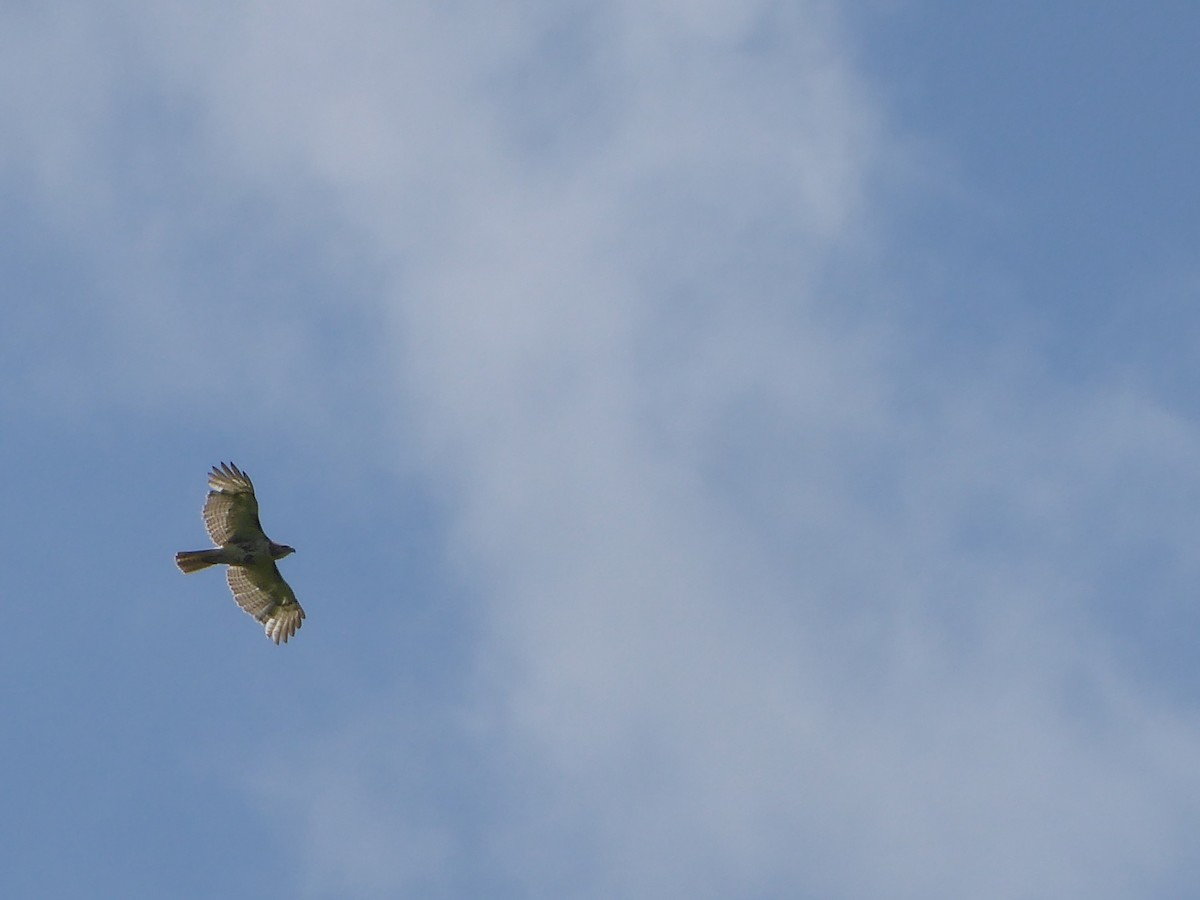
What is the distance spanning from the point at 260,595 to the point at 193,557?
3.98m

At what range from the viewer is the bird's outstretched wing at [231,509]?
6059 centimetres

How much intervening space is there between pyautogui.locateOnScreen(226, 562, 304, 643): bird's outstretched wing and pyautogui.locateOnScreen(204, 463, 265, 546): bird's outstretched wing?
174 cm

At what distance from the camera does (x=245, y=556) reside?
61531 mm

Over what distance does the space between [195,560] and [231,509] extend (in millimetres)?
1824

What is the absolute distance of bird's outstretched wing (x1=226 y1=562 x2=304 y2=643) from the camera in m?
63.3

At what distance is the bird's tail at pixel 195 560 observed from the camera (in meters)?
60.0

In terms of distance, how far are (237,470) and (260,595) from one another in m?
4.82

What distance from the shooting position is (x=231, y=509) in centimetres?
6106

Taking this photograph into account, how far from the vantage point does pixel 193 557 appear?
60188 mm

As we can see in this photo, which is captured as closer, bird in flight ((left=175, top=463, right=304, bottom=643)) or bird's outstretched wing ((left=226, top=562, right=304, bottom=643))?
bird in flight ((left=175, top=463, right=304, bottom=643))

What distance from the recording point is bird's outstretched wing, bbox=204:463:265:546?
60.6 metres

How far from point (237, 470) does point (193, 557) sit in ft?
8.84

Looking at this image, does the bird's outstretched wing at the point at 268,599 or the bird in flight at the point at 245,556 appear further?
the bird's outstretched wing at the point at 268,599

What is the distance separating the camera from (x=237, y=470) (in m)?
60.6
